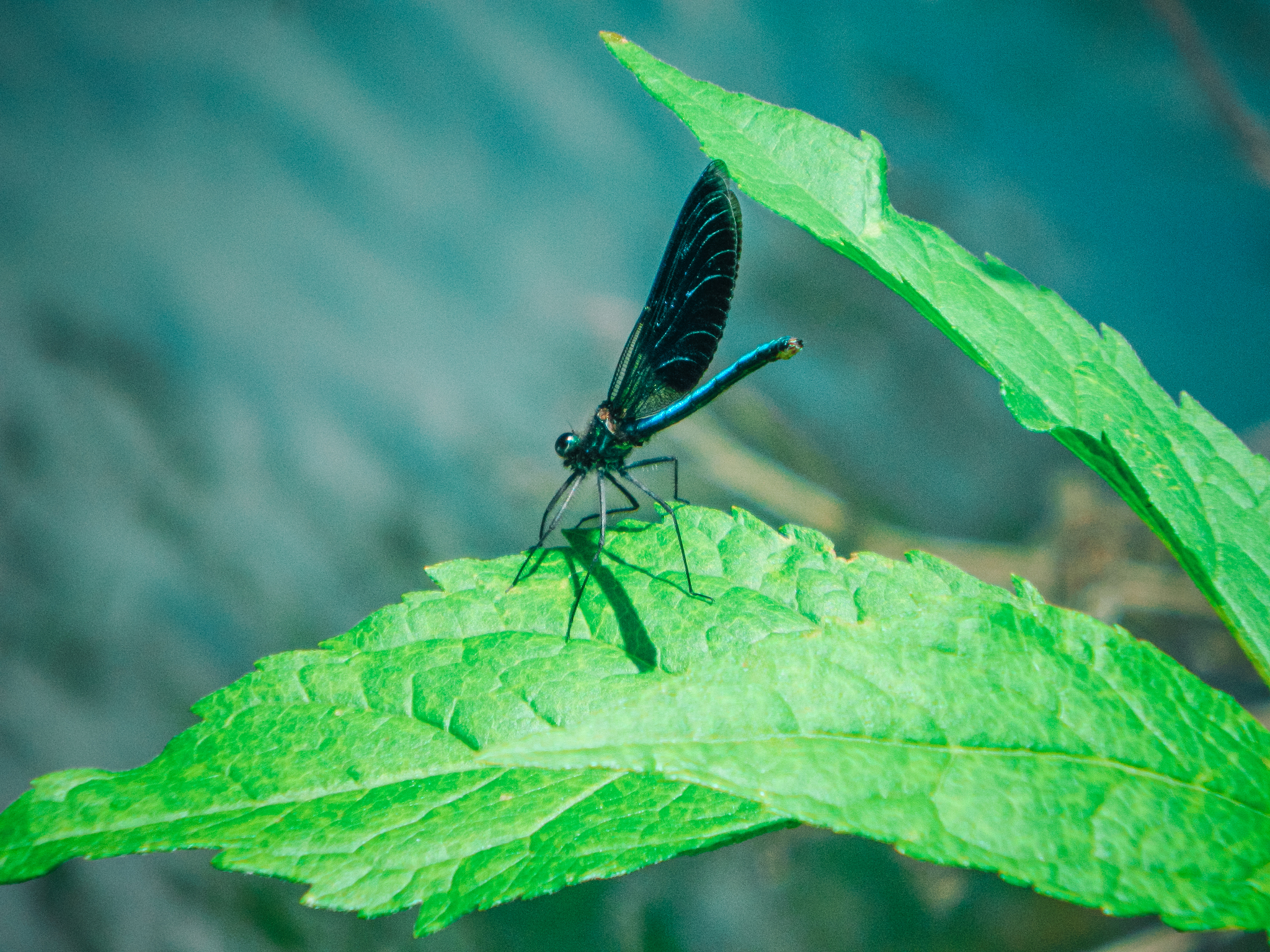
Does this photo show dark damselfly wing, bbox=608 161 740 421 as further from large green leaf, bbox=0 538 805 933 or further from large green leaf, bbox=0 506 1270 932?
large green leaf, bbox=0 538 805 933

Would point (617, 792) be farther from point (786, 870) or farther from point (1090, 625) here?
point (786, 870)

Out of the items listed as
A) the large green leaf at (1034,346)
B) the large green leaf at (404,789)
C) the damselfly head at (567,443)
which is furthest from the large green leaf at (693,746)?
the damselfly head at (567,443)

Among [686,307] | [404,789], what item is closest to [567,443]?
[686,307]

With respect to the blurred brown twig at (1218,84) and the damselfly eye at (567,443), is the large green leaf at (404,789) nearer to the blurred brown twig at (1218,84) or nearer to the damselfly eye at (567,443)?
the damselfly eye at (567,443)

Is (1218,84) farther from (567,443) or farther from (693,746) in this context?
(693,746)

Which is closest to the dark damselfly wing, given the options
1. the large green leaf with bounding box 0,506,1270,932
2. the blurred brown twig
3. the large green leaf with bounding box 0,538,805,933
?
the large green leaf with bounding box 0,506,1270,932

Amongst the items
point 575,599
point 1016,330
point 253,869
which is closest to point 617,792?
point 575,599
